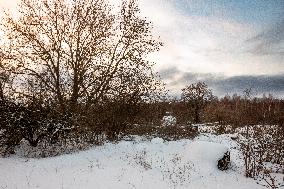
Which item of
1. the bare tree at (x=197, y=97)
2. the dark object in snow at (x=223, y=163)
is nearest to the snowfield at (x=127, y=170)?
the dark object in snow at (x=223, y=163)

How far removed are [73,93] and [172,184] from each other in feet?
33.3

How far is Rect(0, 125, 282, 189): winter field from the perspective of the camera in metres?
9.95

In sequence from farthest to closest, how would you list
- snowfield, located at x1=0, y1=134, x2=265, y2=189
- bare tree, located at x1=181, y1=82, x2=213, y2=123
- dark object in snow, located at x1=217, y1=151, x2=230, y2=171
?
bare tree, located at x1=181, y1=82, x2=213, y2=123
dark object in snow, located at x1=217, y1=151, x2=230, y2=171
snowfield, located at x1=0, y1=134, x2=265, y2=189

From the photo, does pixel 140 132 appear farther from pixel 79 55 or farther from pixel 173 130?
pixel 79 55

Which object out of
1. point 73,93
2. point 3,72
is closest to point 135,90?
point 73,93

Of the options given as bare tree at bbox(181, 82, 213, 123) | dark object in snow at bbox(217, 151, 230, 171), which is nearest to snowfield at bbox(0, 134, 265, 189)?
dark object in snow at bbox(217, 151, 230, 171)

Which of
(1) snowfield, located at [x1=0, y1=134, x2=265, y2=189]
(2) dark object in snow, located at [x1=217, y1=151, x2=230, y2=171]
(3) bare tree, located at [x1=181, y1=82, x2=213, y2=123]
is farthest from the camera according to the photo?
(3) bare tree, located at [x1=181, y1=82, x2=213, y2=123]

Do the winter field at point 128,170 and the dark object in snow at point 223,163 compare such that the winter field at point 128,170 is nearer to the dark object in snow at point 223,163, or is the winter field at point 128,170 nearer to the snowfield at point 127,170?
the snowfield at point 127,170

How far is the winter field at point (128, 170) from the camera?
9.95 meters

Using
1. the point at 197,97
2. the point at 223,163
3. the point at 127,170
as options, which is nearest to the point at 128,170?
the point at 127,170

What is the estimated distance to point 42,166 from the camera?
38.3ft

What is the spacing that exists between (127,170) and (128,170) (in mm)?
30

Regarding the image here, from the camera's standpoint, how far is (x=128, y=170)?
1105 centimetres

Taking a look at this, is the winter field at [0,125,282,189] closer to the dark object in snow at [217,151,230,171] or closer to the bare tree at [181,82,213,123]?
the dark object in snow at [217,151,230,171]
